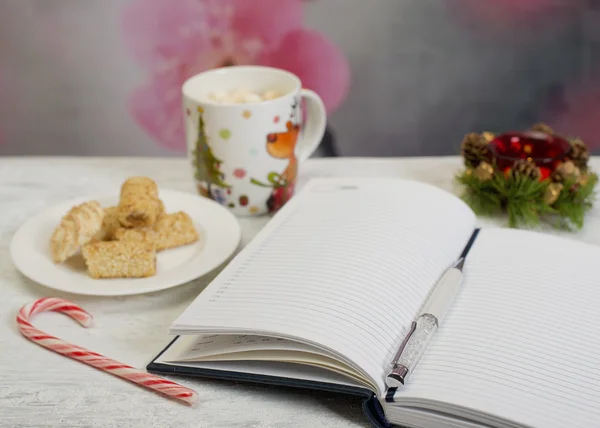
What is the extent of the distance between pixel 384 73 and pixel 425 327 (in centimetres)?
112

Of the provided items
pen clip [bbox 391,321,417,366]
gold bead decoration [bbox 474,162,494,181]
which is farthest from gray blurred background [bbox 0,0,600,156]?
pen clip [bbox 391,321,417,366]

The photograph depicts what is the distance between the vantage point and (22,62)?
169 cm

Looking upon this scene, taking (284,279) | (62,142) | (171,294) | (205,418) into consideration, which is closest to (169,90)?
(62,142)

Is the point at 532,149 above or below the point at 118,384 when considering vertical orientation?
above

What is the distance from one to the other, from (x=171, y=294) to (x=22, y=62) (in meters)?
1.12

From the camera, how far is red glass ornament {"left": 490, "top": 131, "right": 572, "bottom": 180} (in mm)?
973

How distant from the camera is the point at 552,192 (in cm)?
94

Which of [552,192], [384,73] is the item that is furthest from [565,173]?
[384,73]

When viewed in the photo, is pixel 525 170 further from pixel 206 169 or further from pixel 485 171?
pixel 206 169

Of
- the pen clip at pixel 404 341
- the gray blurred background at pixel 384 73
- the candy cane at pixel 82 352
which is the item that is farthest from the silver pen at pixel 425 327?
the gray blurred background at pixel 384 73

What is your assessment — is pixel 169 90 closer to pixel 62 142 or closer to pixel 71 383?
pixel 62 142

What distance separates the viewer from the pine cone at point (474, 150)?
103 cm

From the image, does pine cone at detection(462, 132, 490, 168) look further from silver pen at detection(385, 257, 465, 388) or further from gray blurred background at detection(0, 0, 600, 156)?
gray blurred background at detection(0, 0, 600, 156)

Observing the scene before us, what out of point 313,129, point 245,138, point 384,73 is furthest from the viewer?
point 384,73
